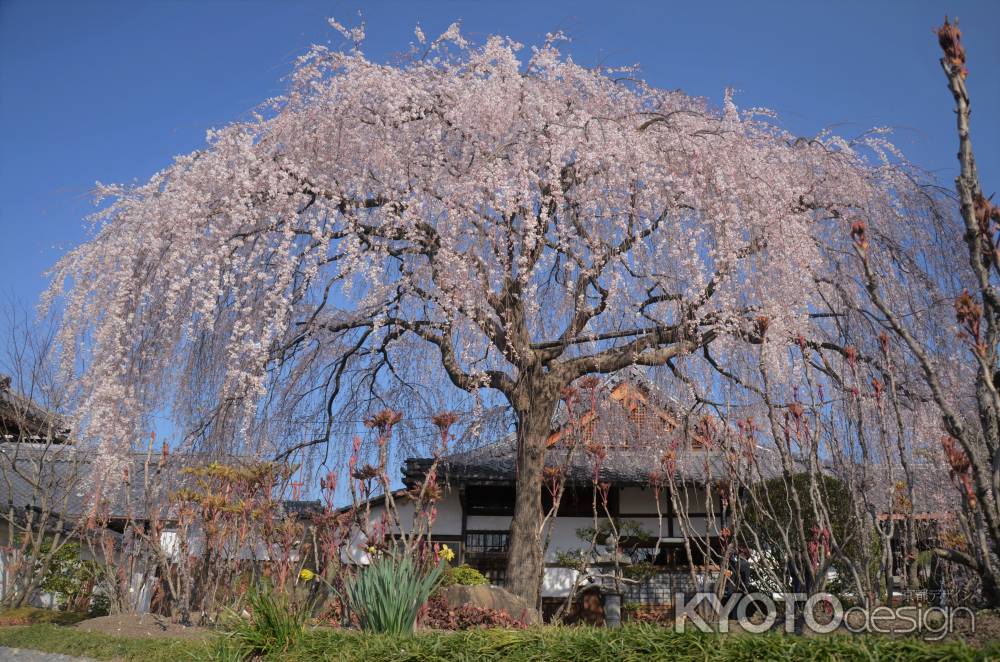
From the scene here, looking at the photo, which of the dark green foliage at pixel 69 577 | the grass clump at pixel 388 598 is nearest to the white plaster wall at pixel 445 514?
the dark green foliage at pixel 69 577

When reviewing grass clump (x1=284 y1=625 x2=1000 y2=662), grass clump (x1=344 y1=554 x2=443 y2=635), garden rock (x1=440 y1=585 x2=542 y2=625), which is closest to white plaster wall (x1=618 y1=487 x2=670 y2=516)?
garden rock (x1=440 y1=585 x2=542 y2=625)

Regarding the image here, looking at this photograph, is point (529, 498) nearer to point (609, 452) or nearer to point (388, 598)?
point (388, 598)

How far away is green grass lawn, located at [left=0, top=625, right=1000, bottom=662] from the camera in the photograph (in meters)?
3.88

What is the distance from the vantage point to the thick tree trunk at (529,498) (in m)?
9.30

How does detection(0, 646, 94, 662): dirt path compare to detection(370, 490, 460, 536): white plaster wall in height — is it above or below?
below

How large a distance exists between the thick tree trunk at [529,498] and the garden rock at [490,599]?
58 cm

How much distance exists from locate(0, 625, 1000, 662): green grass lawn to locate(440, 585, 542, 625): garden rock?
2505 mm

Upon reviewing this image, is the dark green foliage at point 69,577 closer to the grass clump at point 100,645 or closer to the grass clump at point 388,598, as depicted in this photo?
the grass clump at point 100,645

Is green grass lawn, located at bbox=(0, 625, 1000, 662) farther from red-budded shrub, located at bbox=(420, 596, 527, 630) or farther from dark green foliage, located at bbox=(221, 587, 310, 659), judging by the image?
red-budded shrub, located at bbox=(420, 596, 527, 630)

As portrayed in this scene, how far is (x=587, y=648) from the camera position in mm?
4633

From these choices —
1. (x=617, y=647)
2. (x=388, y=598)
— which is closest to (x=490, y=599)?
(x=388, y=598)

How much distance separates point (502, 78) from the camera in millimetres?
9742

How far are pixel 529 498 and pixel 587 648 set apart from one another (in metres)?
5.01

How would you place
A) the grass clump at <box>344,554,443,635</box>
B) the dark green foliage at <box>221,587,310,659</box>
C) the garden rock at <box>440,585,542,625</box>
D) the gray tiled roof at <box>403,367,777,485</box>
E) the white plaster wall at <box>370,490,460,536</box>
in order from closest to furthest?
the dark green foliage at <box>221,587,310,659</box> < the grass clump at <box>344,554,443,635</box> < the garden rock at <box>440,585,542,625</box> < the gray tiled roof at <box>403,367,777,485</box> < the white plaster wall at <box>370,490,460,536</box>
